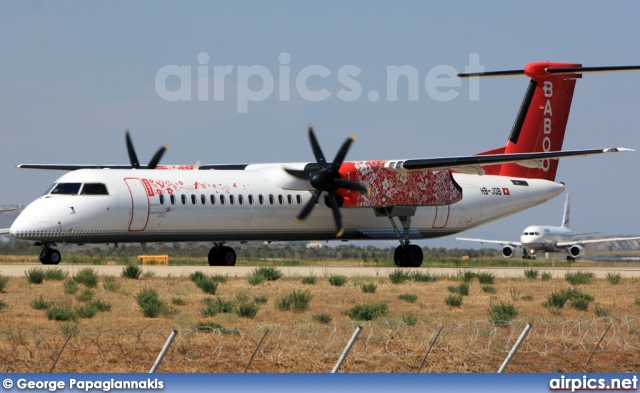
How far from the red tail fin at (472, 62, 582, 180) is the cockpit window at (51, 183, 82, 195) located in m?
18.1

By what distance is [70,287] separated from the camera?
24938 millimetres

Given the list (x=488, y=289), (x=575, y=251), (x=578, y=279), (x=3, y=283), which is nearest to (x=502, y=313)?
(x=488, y=289)

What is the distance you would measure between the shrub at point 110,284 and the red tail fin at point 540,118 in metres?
19.7

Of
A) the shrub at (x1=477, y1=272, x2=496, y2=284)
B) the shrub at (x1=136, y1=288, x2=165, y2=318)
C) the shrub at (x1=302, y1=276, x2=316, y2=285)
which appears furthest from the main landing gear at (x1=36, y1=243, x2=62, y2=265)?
the shrub at (x1=477, y1=272, x2=496, y2=284)

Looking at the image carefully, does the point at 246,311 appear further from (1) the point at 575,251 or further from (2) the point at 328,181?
(1) the point at 575,251

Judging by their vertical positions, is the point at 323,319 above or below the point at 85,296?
above

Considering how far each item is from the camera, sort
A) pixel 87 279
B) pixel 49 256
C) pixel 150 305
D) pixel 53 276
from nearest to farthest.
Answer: pixel 150 305 < pixel 87 279 < pixel 53 276 < pixel 49 256

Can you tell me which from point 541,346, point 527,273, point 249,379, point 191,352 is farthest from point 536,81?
point 249,379

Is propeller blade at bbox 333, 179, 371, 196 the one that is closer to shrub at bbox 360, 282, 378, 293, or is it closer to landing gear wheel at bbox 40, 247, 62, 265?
shrub at bbox 360, 282, 378, 293

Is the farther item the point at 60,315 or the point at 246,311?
the point at 246,311

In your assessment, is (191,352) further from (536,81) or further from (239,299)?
(536,81)

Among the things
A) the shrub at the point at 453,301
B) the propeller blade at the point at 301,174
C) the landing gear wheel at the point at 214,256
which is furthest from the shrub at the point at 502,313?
the landing gear wheel at the point at 214,256

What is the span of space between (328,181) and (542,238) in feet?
154

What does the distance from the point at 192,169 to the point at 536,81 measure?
1528 centimetres
